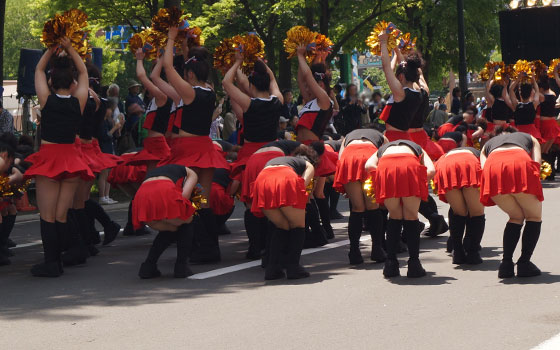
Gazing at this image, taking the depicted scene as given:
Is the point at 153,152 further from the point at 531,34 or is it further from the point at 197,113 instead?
the point at 531,34

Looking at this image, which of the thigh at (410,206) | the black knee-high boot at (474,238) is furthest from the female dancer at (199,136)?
the black knee-high boot at (474,238)

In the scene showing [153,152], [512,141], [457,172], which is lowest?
[457,172]

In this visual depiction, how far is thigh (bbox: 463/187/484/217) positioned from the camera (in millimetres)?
9648

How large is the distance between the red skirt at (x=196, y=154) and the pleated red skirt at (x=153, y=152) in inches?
49.3

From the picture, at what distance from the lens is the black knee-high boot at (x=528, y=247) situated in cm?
877

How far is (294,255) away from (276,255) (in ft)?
0.59

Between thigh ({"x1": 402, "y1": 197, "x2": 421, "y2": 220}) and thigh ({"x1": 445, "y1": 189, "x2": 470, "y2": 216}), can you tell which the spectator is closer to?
thigh ({"x1": 445, "y1": 189, "x2": 470, "y2": 216})

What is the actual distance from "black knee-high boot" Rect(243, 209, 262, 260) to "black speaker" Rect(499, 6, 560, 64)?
16.1 m

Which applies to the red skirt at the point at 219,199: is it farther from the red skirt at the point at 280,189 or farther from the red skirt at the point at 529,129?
the red skirt at the point at 529,129

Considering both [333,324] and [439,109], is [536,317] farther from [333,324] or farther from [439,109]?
[439,109]

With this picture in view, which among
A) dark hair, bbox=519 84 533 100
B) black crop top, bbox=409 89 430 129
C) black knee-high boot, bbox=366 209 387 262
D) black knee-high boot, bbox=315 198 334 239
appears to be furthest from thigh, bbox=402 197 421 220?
dark hair, bbox=519 84 533 100

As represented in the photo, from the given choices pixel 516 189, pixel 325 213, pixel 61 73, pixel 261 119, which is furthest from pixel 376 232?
pixel 61 73

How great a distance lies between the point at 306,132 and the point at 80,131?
2.69 meters

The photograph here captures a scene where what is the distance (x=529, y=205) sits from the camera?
8.73 metres
